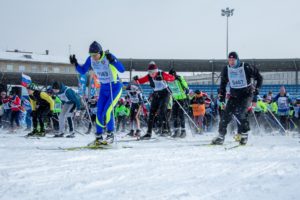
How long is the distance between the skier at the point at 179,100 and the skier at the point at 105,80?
3459mm

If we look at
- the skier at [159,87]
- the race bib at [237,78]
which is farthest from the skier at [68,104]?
the race bib at [237,78]

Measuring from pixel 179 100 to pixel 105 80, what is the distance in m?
4.21

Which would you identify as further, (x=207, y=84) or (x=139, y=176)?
(x=207, y=84)

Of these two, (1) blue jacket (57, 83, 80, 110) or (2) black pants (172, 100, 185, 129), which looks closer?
(2) black pants (172, 100, 185, 129)

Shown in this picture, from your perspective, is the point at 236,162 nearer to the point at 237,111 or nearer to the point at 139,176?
the point at 139,176

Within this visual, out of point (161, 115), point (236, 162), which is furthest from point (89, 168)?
point (161, 115)

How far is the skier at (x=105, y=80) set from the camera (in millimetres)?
6801

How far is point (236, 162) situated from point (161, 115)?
540 cm

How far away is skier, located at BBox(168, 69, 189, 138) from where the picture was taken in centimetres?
1042

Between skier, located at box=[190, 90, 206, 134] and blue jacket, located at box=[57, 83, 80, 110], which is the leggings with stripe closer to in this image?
blue jacket, located at box=[57, 83, 80, 110]

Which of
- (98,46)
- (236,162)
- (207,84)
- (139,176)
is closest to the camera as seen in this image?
(139,176)

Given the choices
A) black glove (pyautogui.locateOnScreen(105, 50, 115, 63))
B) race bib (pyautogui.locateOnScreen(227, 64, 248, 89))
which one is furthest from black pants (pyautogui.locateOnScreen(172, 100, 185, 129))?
black glove (pyautogui.locateOnScreen(105, 50, 115, 63))

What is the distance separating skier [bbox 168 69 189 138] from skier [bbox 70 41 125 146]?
3.46 m

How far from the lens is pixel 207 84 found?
32.8m
